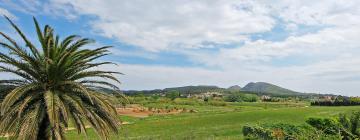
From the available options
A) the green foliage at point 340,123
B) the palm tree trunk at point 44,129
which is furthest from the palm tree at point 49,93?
the green foliage at point 340,123

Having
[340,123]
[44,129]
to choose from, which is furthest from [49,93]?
[340,123]

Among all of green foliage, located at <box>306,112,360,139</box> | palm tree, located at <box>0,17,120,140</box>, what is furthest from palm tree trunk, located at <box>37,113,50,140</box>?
green foliage, located at <box>306,112,360,139</box>

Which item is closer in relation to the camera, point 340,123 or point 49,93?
point 49,93

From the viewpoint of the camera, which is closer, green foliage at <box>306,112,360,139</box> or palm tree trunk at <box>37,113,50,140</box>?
palm tree trunk at <box>37,113,50,140</box>

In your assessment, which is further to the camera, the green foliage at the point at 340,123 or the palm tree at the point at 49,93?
the green foliage at the point at 340,123

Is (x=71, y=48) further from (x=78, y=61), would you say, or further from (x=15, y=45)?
(x=15, y=45)

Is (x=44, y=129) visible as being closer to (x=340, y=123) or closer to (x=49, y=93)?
(x=49, y=93)

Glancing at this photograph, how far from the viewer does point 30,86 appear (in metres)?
10.1

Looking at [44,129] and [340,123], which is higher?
[44,129]

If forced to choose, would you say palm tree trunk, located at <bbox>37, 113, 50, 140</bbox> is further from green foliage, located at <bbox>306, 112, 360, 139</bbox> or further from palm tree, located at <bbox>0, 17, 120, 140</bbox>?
green foliage, located at <bbox>306, 112, 360, 139</bbox>

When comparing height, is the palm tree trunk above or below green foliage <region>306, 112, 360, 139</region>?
above

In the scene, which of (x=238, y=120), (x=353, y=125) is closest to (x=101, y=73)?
(x=353, y=125)

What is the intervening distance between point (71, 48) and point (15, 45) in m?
1.34

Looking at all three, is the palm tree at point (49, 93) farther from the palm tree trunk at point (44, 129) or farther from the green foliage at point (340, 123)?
the green foliage at point (340, 123)
